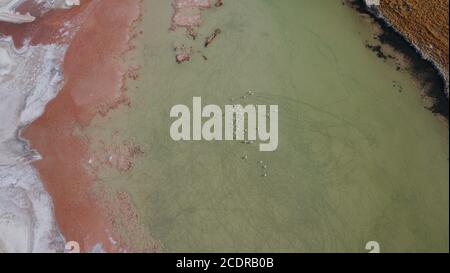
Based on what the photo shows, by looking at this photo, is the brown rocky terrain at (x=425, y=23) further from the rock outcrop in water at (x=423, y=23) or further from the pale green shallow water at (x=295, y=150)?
the pale green shallow water at (x=295, y=150)

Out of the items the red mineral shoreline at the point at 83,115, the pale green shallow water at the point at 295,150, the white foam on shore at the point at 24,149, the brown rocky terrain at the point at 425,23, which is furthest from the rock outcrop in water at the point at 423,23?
the white foam on shore at the point at 24,149

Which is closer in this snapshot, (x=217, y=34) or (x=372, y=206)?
(x=372, y=206)

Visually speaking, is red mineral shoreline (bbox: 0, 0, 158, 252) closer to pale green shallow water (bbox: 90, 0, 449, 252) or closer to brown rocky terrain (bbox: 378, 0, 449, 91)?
pale green shallow water (bbox: 90, 0, 449, 252)

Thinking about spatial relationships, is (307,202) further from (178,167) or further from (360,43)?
(360,43)

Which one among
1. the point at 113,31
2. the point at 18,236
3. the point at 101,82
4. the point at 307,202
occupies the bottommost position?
the point at 18,236

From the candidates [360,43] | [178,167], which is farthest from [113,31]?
[360,43]

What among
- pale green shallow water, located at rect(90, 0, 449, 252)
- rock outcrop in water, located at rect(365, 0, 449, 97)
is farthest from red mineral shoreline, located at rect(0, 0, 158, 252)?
rock outcrop in water, located at rect(365, 0, 449, 97)
